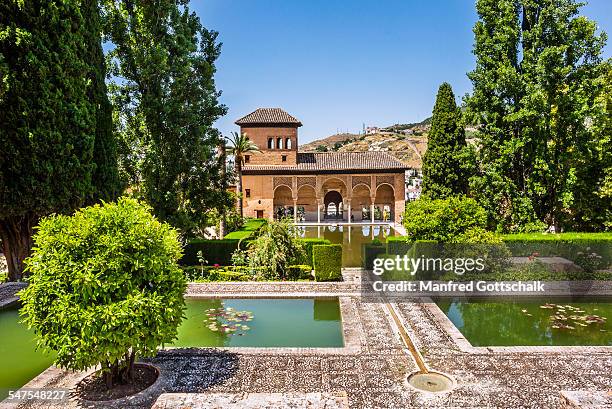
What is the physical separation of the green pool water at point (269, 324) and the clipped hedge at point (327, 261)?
4.09 feet

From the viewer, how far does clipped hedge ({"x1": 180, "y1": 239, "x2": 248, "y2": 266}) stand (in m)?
16.8

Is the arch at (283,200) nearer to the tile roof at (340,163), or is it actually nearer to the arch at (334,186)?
the tile roof at (340,163)

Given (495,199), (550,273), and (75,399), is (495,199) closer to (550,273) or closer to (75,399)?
(550,273)

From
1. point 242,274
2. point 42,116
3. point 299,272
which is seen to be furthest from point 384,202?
point 42,116

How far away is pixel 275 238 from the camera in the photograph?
14219 millimetres

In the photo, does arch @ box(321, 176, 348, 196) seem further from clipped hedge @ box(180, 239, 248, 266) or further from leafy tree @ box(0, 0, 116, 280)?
leafy tree @ box(0, 0, 116, 280)

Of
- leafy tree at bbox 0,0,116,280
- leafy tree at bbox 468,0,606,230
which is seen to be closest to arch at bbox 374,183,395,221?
leafy tree at bbox 468,0,606,230

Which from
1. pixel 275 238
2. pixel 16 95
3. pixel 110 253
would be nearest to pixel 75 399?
pixel 110 253

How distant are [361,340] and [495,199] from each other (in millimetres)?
11830

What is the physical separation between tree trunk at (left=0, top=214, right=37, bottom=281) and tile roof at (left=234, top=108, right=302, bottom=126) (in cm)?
2440

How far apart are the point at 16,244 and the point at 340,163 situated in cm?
2668

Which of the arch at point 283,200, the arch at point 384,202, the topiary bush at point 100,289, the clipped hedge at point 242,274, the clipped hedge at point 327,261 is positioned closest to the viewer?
the topiary bush at point 100,289

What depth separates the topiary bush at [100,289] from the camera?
6078mm

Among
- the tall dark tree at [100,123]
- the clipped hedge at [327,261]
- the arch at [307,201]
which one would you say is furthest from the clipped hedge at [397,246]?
the arch at [307,201]
